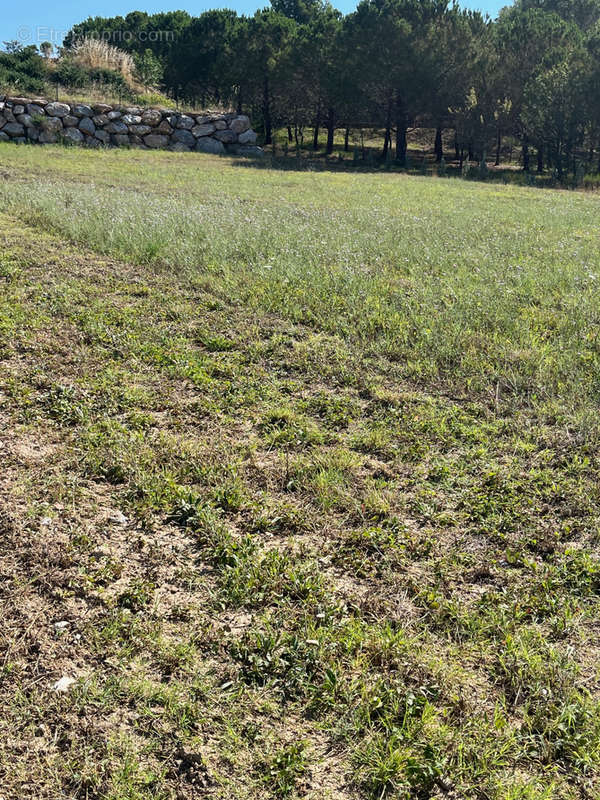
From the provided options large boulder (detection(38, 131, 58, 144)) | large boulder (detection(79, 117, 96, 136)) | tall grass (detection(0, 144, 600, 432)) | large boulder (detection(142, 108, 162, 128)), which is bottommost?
tall grass (detection(0, 144, 600, 432))

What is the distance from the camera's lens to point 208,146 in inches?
1212

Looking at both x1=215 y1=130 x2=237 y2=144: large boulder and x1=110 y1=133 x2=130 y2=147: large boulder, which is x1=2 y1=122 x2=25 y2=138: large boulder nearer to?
x1=110 y1=133 x2=130 y2=147: large boulder

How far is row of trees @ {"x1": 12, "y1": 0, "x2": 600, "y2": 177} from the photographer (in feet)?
102

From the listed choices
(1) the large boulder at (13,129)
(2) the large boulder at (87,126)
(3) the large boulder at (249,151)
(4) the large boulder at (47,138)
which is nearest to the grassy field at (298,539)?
(4) the large boulder at (47,138)

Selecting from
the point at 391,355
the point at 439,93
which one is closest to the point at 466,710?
the point at 391,355

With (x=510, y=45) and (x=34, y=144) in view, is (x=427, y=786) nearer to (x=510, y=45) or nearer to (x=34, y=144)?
(x=34, y=144)

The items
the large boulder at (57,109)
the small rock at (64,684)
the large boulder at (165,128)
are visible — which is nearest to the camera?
the small rock at (64,684)

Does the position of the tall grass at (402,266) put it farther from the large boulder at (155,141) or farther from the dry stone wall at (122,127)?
the large boulder at (155,141)

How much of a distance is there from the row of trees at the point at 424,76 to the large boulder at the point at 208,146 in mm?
6724

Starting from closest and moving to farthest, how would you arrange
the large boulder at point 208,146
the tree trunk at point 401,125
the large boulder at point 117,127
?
the large boulder at point 117,127 → the large boulder at point 208,146 → the tree trunk at point 401,125

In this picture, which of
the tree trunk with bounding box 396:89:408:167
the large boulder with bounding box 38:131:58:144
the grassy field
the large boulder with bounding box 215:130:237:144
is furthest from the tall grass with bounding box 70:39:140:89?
the grassy field

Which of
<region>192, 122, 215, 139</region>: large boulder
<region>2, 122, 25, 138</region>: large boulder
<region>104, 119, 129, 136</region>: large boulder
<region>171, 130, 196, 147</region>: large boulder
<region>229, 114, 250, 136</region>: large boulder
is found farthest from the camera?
<region>229, 114, 250, 136</region>: large boulder

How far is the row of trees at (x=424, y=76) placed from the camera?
3100 cm

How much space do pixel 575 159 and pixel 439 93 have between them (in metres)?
8.36
